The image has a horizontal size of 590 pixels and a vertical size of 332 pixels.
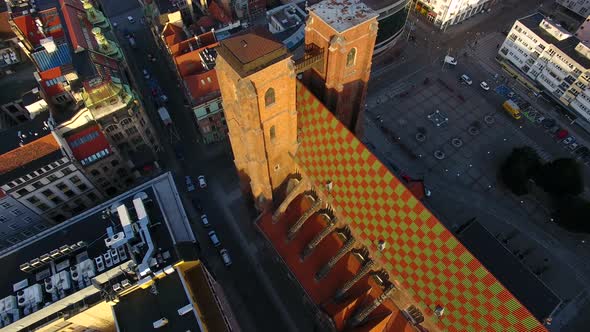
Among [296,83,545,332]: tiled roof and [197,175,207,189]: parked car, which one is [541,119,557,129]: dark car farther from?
[197,175,207,189]: parked car

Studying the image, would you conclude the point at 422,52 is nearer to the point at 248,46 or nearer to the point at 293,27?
the point at 293,27

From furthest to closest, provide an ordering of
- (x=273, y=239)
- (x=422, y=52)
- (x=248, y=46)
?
(x=422, y=52)
(x=273, y=239)
(x=248, y=46)

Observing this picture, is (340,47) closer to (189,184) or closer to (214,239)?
(214,239)

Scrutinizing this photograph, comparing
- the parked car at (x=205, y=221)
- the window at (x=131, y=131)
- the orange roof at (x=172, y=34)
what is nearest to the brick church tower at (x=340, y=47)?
the parked car at (x=205, y=221)

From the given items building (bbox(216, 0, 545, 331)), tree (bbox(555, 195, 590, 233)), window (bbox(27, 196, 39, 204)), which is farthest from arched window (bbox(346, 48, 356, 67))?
window (bbox(27, 196, 39, 204))

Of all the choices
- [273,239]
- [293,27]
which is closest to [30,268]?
[273,239]

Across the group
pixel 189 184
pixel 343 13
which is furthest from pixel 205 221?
pixel 343 13

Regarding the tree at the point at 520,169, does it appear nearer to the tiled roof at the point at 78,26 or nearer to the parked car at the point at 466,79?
the parked car at the point at 466,79

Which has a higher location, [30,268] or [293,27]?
[293,27]
